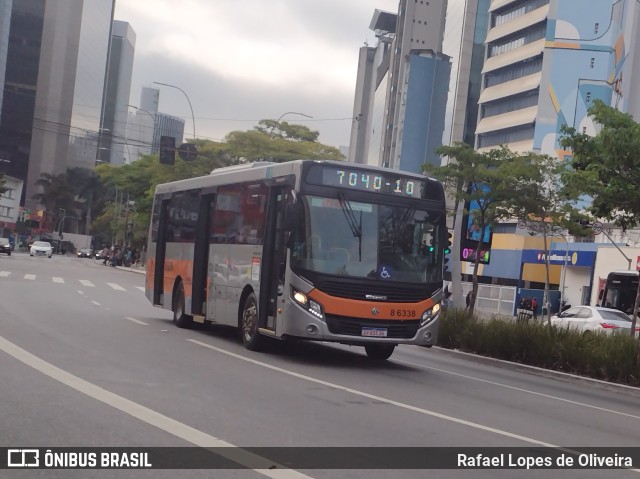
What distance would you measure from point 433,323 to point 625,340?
214 inches

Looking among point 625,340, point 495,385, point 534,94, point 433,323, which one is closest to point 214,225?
point 433,323

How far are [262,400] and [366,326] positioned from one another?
472cm

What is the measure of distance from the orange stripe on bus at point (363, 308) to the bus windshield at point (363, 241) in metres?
0.42

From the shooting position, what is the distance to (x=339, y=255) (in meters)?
15.2

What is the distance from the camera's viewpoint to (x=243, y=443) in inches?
320

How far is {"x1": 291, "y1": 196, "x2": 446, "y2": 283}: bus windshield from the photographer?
15164 millimetres

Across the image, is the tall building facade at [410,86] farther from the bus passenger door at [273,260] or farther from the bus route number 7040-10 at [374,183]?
the bus passenger door at [273,260]

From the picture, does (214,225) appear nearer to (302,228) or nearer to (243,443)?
(302,228)

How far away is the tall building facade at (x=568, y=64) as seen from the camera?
Result: 7575 centimetres

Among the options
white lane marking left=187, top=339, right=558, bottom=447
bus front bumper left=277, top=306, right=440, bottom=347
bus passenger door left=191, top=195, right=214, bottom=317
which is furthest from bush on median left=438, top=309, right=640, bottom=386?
white lane marking left=187, top=339, right=558, bottom=447

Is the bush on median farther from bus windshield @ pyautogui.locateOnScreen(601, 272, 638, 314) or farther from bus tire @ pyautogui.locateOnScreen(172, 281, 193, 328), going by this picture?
bus windshield @ pyautogui.locateOnScreen(601, 272, 638, 314)

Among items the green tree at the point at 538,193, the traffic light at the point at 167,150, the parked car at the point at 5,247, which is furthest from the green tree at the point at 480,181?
the parked car at the point at 5,247

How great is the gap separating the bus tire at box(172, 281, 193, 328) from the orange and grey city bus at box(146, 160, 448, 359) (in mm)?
3416

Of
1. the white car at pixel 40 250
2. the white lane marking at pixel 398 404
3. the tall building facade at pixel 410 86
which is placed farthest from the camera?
the tall building facade at pixel 410 86
